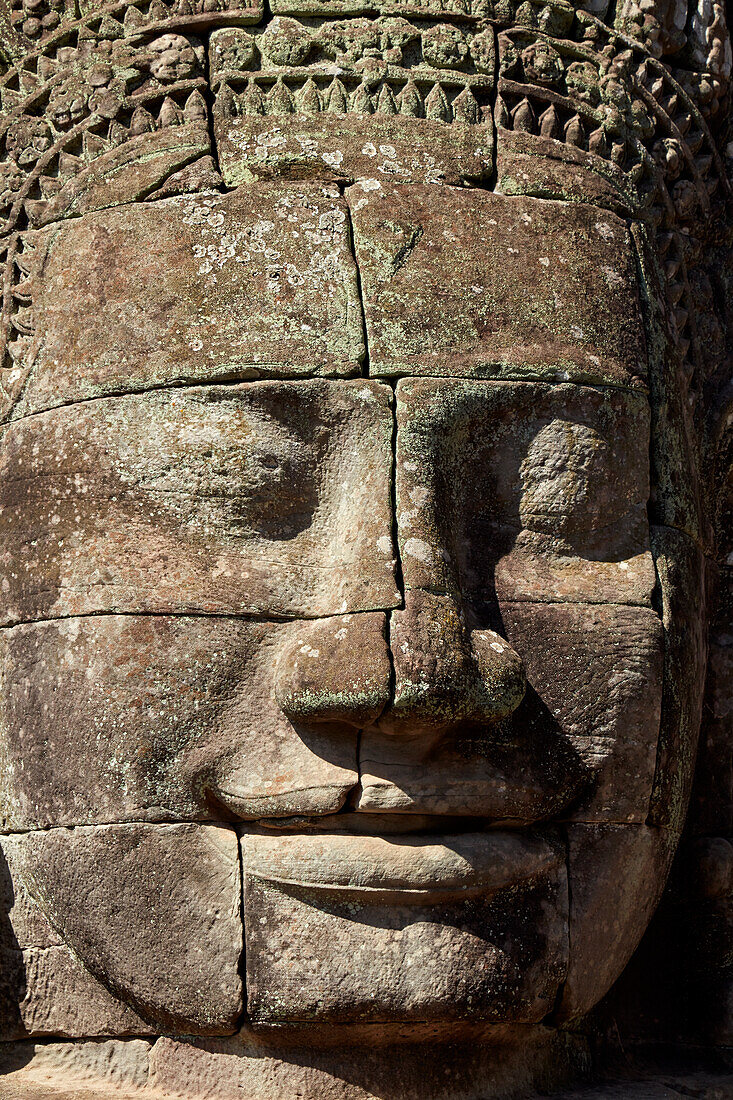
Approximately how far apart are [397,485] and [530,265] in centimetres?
75

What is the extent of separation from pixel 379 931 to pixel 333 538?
0.95 meters

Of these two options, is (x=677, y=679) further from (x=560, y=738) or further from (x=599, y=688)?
(x=560, y=738)

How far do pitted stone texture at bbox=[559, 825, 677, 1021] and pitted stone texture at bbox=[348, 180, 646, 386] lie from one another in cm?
120

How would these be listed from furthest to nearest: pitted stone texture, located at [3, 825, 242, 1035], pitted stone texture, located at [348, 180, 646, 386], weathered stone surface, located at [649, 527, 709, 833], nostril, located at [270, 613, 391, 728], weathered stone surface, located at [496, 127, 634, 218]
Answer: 1. weathered stone surface, located at [496, 127, 634, 218]
2. weathered stone surface, located at [649, 527, 709, 833]
3. pitted stone texture, located at [348, 180, 646, 386]
4. pitted stone texture, located at [3, 825, 242, 1035]
5. nostril, located at [270, 613, 391, 728]

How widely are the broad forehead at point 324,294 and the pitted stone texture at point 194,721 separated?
65 cm

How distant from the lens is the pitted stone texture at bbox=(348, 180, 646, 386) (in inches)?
125

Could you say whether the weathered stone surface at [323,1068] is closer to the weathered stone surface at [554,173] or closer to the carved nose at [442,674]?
the carved nose at [442,674]

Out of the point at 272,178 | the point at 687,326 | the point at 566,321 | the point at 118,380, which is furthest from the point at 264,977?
the point at 687,326

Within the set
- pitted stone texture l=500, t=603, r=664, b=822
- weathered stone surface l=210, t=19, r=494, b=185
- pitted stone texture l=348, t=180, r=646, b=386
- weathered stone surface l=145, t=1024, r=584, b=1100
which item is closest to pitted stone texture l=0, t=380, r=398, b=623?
pitted stone texture l=348, t=180, r=646, b=386

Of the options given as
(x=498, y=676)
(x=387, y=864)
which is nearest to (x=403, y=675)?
(x=498, y=676)

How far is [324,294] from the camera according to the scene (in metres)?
3.16

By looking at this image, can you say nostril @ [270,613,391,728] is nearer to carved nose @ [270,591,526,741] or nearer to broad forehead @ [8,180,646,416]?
carved nose @ [270,591,526,741]

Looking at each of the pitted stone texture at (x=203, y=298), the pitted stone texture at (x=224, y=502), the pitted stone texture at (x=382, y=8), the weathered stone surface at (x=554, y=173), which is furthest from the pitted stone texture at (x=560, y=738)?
the pitted stone texture at (x=382, y=8)

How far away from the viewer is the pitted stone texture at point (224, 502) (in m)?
3.05
